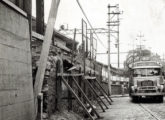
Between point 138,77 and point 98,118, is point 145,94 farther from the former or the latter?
point 98,118

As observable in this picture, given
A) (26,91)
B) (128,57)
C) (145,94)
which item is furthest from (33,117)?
(128,57)

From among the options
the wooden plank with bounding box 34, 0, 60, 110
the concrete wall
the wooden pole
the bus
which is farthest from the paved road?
the concrete wall

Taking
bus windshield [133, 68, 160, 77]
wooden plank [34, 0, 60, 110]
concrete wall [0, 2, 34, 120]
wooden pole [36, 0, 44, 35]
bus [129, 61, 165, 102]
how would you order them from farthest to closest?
1. bus windshield [133, 68, 160, 77]
2. bus [129, 61, 165, 102]
3. wooden pole [36, 0, 44, 35]
4. wooden plank [34, 0, 60, 110]
5. concrete wall [0, 2, 34, 120]

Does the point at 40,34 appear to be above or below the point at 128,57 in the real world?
below

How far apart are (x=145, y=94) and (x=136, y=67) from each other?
246cm

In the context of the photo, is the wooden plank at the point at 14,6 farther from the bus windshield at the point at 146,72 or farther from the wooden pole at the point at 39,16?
the bus windshield at the point at 146,72

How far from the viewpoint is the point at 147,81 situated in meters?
24.0

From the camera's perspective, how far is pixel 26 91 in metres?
8.11

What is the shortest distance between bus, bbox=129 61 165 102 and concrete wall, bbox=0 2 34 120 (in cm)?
1641

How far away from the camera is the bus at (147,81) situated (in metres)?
23.7

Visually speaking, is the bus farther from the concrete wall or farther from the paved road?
the concrete wall

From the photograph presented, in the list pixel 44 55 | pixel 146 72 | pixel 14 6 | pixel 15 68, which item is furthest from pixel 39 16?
pixel 146 72

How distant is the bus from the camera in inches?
934

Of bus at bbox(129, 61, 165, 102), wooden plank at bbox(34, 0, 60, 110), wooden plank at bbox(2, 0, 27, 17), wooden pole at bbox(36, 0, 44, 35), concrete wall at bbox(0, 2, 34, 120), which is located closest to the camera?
concrete wall at bbox(0, 2, 34, 120)
